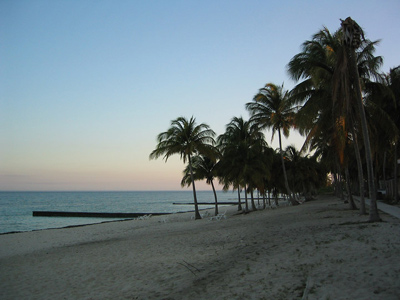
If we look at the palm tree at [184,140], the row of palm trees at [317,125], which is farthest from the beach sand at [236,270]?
the palm tree at [184,140]

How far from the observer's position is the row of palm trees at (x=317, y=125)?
12031 mm

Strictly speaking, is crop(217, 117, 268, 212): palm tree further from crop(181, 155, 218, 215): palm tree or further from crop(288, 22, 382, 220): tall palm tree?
crop(288, 22, 382, 220): tall palm tree

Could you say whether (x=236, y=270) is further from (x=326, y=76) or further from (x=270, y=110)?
(x=270, y=110)

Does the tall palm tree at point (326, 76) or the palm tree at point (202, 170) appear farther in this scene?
the palm tree at point (202, 170)

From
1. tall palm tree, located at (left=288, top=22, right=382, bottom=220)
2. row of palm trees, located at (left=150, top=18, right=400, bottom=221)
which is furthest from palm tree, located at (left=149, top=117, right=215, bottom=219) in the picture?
tall palm tree, located at (left=288, top=22, right=382, bottom=220)

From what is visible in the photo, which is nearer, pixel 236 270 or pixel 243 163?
pixel 236 270

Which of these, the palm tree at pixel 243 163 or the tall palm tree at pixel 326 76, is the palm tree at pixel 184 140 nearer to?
the palm tree at pixel 243 163

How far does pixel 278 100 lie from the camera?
90.4 feet

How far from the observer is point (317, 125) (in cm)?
1700

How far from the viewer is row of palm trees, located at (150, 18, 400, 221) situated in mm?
12031

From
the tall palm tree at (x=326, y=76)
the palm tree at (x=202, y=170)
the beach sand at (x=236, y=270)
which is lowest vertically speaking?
the beach sand at (x=236, y=270)

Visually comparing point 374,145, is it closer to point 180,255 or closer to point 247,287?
point 180,255

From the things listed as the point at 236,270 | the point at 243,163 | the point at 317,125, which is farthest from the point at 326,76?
the point at 243,163

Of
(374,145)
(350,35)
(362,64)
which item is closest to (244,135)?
(374,145)
